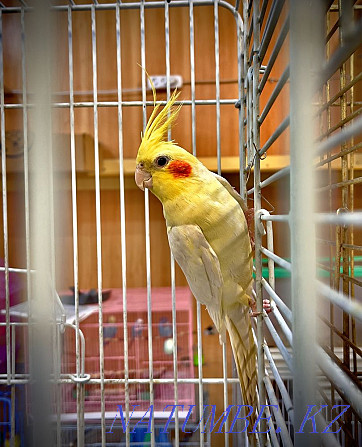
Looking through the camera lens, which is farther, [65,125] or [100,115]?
[100,115]

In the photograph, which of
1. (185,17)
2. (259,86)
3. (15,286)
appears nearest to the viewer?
(259,86)

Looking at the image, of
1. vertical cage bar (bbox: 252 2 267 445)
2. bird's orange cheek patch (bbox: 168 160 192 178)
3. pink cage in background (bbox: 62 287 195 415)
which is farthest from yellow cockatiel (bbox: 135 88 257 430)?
pink cage in background (bbox: 62 287 195 415)

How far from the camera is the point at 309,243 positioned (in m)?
0.28

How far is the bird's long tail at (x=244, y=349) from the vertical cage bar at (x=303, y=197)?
515mm

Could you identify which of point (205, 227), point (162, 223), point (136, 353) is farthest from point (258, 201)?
point (162, 223)

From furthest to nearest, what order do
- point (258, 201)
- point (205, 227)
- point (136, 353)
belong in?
point (136, 353) < point (205, 227) < point (258, 201)

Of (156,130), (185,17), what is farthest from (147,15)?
(156,130)

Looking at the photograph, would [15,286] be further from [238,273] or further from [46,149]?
[46,149]

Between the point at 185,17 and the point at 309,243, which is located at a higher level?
the point at 185,17

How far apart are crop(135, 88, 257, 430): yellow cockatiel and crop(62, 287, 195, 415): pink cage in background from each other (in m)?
0.44

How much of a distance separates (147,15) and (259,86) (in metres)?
1.15

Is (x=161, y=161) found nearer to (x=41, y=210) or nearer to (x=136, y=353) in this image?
(x=41, y=210)

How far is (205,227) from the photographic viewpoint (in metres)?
0.76

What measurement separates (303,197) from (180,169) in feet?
1.69
